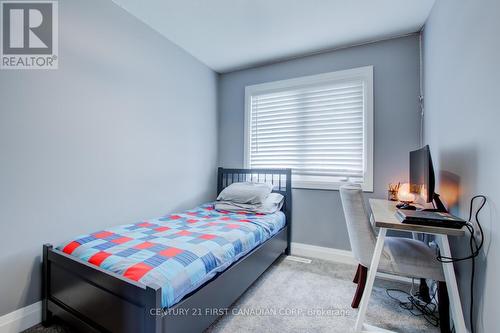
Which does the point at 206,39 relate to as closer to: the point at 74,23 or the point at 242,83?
the point at 242,83

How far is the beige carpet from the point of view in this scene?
5.19 ft

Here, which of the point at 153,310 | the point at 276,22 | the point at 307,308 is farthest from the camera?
the point at 276,22

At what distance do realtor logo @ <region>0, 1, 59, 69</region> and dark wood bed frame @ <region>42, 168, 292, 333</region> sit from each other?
1294 millimetres

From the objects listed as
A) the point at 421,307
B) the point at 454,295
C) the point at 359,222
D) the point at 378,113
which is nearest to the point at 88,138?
the point at 359,222

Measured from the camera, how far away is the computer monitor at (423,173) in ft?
4.98

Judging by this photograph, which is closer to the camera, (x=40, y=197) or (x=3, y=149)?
(x=3, y=149)

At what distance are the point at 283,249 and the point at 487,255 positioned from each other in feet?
6.21

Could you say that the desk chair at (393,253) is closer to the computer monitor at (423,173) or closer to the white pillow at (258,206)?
the computer monitor at (423,173)

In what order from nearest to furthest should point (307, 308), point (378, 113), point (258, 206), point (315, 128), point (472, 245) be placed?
point (472, 245), point (307, 308), point (378, 113), point (258, 206), point (315, 128)

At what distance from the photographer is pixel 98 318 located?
127cm

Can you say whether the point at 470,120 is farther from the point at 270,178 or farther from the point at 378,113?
the point at 270,178

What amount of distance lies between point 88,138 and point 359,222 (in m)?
2.20

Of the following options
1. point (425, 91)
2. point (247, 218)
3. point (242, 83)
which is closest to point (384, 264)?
point (247, 218)

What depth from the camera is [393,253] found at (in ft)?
5.20
